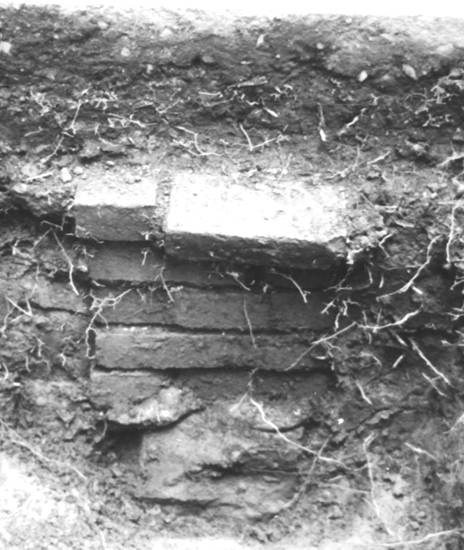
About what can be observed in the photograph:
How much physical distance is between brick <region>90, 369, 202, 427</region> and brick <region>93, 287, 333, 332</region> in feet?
0.43

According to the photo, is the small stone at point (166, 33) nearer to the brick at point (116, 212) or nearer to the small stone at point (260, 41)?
the small stone at point (260, 41)

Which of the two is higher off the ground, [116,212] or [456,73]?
[456,73]

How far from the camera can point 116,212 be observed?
5.52ft

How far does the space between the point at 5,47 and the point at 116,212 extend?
18.1 inches

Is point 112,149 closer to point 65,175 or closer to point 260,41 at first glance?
point 65,175

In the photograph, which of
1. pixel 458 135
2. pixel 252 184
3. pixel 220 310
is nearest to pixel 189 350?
pixel 220 310

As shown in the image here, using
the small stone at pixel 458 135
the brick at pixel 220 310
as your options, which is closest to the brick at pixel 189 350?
the brick at pixel 220 310

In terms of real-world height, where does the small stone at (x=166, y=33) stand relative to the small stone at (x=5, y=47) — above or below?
above

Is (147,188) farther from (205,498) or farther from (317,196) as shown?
(205,498)

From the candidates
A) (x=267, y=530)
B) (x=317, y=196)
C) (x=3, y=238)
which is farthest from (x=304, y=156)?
(x=267, y=530)

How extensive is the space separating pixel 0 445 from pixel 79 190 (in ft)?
2.08

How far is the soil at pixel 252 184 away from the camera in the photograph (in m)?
1.72

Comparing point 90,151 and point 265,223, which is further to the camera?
point 90,151

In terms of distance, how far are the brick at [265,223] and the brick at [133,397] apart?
1.04ft
